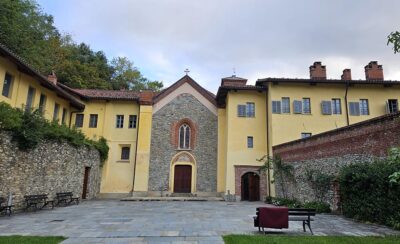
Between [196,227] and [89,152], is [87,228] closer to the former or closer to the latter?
[196,227]

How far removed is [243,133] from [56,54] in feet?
73.8

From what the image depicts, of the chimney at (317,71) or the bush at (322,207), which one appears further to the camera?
the chimney at (317,71)

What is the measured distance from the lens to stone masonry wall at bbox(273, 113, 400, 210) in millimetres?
9539

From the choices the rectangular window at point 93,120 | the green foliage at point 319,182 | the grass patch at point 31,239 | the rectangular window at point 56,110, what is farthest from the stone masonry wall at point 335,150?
the rectangular window at point 56,110

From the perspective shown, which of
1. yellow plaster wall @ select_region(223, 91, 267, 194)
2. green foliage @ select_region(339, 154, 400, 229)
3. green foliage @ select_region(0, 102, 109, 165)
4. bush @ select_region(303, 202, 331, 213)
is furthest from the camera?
yellow plaster wall @ select_region(223, 91, 267, 194)

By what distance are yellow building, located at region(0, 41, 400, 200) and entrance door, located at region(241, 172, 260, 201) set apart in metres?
0.07

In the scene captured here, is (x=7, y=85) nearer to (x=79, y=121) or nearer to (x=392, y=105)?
(x=79, y=121)

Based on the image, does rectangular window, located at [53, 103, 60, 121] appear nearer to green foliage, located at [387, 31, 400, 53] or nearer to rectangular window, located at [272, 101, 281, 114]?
rectangular window, located at [272, 101, 281, 114]

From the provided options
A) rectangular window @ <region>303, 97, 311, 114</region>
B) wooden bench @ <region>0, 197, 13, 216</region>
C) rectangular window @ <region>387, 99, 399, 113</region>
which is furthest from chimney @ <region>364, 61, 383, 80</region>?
wooden bench @ <region>0, 197, 13, 216</region>

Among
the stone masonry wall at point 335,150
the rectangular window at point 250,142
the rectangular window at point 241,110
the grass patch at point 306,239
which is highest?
the rectangular window at point 241,110

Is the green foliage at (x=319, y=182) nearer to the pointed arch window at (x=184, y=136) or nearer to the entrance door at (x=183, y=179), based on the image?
the entrance door at (x=183, y=179)

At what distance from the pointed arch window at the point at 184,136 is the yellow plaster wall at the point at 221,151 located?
8.53 feet

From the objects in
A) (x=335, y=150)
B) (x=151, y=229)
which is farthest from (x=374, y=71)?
(x=151, y=229)

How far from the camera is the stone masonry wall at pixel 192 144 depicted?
21.3 m
